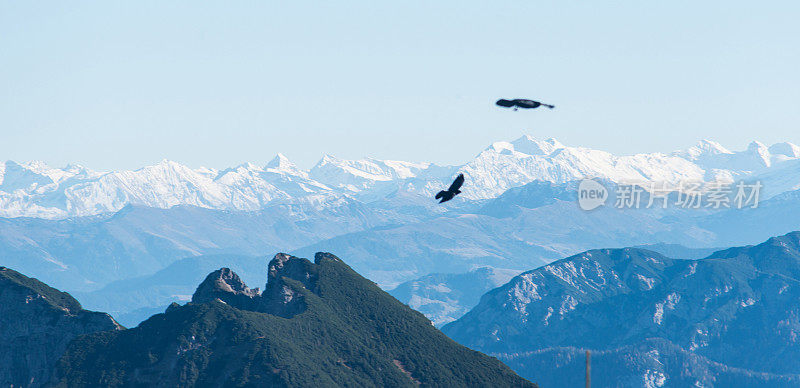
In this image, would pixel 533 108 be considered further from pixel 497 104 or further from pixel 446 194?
pixel 446 194

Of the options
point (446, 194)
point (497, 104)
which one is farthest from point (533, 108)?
point (446, 194)

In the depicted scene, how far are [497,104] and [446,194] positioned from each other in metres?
10.6

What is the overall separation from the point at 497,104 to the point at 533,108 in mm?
3668

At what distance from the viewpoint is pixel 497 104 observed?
11881cm

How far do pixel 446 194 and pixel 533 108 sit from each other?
12.4 meters

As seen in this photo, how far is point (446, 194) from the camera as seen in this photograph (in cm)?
11812

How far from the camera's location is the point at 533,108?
11838cm
